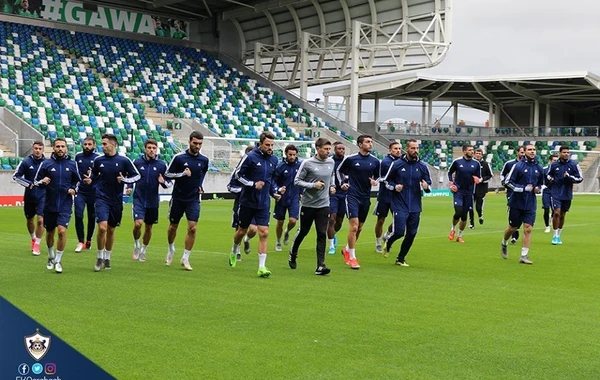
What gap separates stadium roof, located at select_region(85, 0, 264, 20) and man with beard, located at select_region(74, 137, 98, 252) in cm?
3273

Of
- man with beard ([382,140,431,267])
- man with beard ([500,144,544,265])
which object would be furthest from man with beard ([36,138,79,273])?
man with beard ([500,144,544,265])

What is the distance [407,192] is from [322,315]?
5269 millimetres

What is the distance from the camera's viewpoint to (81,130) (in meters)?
38.0

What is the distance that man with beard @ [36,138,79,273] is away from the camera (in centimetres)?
1304

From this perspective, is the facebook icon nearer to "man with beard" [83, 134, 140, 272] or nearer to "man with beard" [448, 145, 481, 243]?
"man with beard" [83, 134, 140, 272]

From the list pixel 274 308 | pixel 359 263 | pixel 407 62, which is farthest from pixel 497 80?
pixel 274 308

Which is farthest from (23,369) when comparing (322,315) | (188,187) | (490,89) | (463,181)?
(490,89)

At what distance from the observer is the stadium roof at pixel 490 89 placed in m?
56.8

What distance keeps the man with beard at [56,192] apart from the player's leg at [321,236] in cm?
362

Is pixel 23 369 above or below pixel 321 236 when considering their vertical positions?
above

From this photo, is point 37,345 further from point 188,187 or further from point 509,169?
point 509,169

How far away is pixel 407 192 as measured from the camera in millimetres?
14469

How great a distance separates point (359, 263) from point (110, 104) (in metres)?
29.8

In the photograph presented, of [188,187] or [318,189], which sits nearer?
[318,189]
